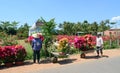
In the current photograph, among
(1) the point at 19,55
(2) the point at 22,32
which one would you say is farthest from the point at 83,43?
(2) the point at 22,32

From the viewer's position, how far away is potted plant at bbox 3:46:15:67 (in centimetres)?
1538

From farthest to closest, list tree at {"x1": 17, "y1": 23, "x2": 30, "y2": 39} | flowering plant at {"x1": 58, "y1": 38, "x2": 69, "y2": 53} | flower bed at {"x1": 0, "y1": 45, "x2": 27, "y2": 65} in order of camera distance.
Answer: tree at {"x1": 17, "y1": 23, "x2": 30, "y2": 39}
flowering plant at {"x1": 58, "y1": 38, "x2": 69, "y2": 53}
flower bed at {"x1": 0, "y1": 45, "x2": 27, "y2": 65}

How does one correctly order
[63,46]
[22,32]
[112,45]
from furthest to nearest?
[22,32], [112,45], [63,46]

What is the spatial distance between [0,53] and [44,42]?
157 inches

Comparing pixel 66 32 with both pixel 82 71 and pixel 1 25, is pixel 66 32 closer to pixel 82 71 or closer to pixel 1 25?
pixel 1 25

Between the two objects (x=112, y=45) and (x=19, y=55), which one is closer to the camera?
(x=19, y=55)

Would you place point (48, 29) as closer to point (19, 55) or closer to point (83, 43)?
point (83, 43)

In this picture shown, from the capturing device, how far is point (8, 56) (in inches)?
610

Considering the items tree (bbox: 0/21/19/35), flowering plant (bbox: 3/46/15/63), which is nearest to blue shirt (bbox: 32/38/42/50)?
flowering plant (bbox: 3/46/15/63)

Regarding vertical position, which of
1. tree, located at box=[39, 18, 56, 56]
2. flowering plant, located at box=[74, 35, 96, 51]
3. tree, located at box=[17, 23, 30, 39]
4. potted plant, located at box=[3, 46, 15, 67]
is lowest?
potted plant, located at box=[3, 46, 15, 67]

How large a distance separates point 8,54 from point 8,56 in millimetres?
143

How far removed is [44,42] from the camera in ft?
60.7

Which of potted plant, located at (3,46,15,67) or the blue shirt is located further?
the blue shirt

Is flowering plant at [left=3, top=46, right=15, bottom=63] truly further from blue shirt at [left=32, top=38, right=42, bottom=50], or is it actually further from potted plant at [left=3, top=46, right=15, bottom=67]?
blue shirt at [left=32, top=38, right=42, bottom=50]
